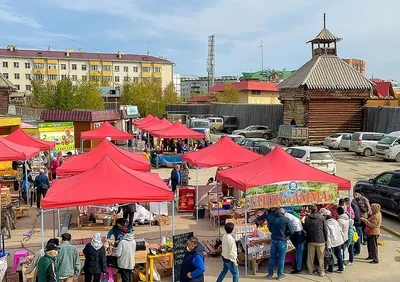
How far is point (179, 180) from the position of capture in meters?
17.0

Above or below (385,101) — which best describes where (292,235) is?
below

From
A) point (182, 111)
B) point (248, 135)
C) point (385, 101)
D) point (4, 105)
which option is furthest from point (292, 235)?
point (182, 111)

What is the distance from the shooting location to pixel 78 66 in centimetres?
11019

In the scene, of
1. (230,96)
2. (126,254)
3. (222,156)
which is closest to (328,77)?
(222,156)

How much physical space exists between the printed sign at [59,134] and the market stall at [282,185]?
18.2 meters

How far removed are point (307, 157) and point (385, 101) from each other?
3720 cm

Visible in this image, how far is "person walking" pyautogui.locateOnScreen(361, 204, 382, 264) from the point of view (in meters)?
10.2

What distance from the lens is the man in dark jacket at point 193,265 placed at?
729 centimetres

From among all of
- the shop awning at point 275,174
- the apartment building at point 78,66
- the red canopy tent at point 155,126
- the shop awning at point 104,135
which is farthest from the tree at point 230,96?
the shop awning at point 275,174

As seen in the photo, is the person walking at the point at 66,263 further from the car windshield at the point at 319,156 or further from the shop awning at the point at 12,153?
the car windshield at the point at 319,156

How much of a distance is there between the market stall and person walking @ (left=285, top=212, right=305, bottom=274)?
0.57 metres

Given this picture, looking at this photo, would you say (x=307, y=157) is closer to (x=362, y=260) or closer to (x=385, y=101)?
(x=362, y=260)

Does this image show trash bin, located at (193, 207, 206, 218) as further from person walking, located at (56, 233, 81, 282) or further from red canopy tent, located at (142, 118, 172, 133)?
red canopy tent, located at (142, 118, 172, 133)

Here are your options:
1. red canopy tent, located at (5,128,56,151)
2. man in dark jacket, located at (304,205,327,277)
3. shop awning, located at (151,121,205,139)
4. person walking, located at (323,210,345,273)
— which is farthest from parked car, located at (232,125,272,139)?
man in dark jacket, located at (304,205,327,277)
